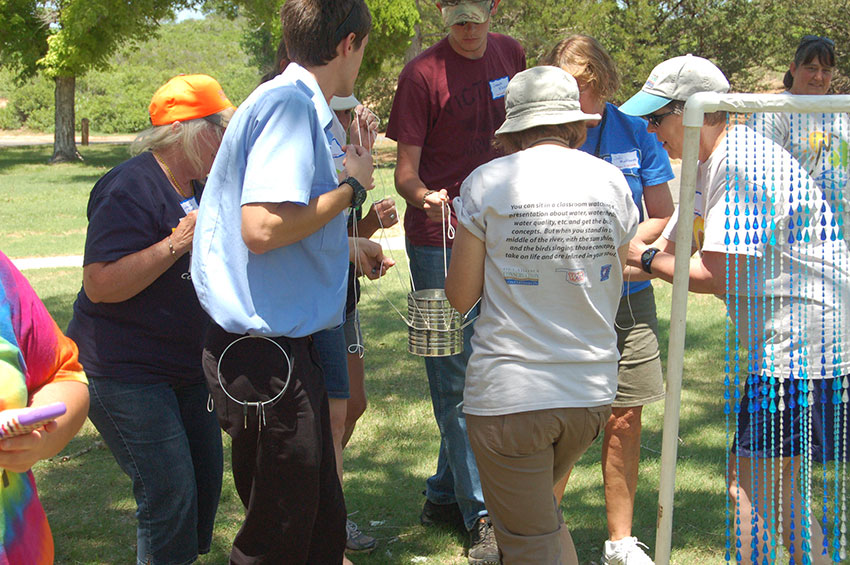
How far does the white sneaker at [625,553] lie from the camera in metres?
3.50

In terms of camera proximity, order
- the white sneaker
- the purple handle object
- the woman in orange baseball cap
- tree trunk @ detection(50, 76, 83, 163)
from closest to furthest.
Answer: the purple handle object < the woman in orange baseball cap < the white sneaker < tree trunk @ detection(50, 76, 83, 163)

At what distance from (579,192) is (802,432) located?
110 cm

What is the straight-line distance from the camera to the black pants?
2621 mm

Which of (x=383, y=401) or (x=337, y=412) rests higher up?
(x=337, y=412)

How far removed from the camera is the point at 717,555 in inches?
145

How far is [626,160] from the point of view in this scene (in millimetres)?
3555

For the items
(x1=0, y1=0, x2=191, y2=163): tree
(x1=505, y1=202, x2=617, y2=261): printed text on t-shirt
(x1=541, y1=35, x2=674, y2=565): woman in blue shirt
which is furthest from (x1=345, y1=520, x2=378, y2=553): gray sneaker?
(x1=0, y1=0, x2=191, y2=163): tree

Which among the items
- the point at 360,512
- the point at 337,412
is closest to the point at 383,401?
the point at 360,512

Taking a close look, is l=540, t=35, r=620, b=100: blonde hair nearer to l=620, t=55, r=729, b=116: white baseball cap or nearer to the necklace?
l=620, t=55, r=729, b=116: white baseball cap

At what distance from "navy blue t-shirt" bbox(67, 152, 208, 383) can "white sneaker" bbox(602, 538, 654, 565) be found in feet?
5.91

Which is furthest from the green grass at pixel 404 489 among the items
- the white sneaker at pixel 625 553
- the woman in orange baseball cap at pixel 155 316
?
the woman in orange baseball cap at pixel 155 316

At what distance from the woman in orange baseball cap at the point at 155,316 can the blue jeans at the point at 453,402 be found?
1.06m

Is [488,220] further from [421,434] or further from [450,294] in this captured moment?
[421,434]

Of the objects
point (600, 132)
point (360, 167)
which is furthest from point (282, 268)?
point (600, 132)
